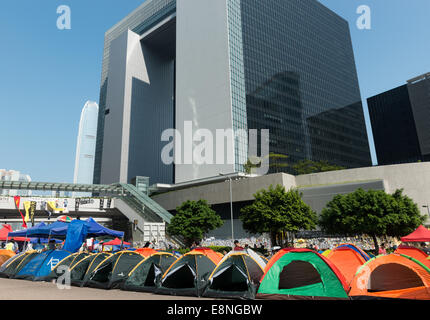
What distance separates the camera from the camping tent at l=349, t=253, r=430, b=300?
28.9 feet

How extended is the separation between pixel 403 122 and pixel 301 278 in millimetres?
153044

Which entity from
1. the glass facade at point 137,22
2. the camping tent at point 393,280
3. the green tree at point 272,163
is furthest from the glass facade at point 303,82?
the camping tent at point 393,280

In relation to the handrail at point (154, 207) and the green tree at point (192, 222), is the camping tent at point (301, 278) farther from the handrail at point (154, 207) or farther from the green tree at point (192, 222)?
the handrail at point (154, 207)

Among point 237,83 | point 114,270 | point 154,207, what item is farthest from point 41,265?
point 237,83

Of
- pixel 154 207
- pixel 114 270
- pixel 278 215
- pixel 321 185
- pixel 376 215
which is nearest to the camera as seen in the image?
pixel 114 270

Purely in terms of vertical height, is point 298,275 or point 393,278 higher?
point 298,275

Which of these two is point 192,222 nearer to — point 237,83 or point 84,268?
point 84,268

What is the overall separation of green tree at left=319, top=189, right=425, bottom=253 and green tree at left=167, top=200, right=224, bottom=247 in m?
14.9

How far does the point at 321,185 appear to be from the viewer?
2035 inches

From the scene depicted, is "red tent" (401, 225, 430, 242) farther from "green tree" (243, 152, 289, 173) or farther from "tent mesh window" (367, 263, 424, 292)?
"green tree" (243, 152, 289, 173)

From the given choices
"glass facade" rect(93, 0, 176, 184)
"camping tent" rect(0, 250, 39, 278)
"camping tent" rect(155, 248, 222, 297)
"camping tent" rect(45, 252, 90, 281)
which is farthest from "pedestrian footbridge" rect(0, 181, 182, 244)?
"glass facade" rect(93, 0, 176, 184)

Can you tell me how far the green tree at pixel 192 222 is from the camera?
36062mm
